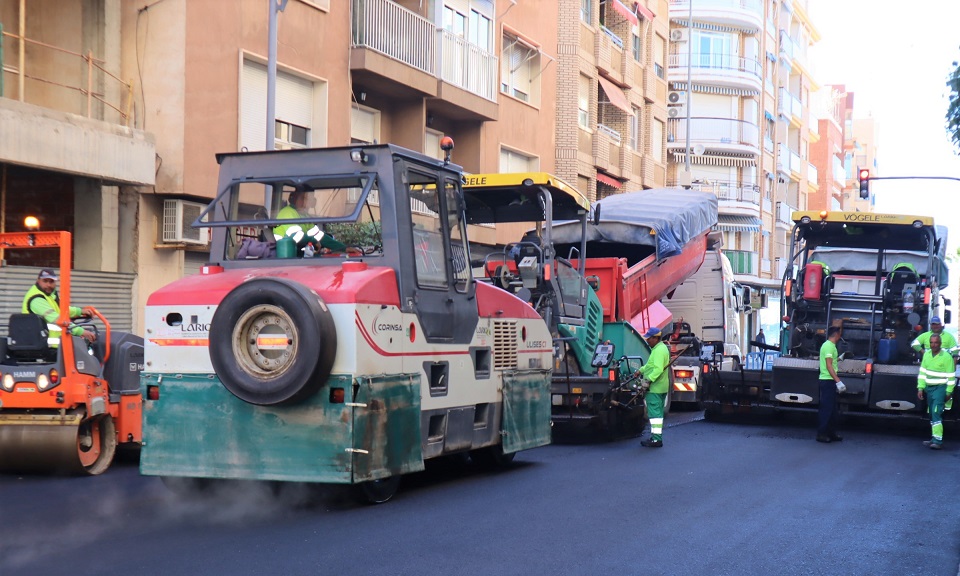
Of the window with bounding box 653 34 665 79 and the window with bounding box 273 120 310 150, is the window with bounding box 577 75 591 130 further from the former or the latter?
the window with bounding box 273 120 310 150

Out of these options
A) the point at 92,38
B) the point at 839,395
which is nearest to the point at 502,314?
the point at 839,395

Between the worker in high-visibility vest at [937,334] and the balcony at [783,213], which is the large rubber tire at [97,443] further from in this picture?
the balcony at [783,213]

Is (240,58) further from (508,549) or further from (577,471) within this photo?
(508,549)

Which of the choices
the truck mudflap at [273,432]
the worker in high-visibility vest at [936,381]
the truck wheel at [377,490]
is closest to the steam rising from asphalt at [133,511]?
the truck wheel at [377,490]

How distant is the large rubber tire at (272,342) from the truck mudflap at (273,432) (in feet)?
0.77

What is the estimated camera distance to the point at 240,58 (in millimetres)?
18547

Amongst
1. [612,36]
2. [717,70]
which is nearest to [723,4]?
[717,70]

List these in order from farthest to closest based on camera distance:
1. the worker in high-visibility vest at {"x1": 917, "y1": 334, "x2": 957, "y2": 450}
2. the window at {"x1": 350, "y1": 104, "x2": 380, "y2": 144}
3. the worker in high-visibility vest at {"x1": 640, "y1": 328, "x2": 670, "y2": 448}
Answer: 1. the window at {"x1": 350, "y1": 104, "x2": 380, "y2": 144}
2. the worker in high-visibility vest at {"x1": 917, "y1": 334, "x2": 957, "y2": 450}
3. the worker in high-visibility vest at {"x1": 640, "y1": 328, "x2": 670, "y2": 448}

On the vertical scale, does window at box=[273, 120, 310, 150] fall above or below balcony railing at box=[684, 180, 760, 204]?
below

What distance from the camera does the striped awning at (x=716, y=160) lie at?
5365 cm

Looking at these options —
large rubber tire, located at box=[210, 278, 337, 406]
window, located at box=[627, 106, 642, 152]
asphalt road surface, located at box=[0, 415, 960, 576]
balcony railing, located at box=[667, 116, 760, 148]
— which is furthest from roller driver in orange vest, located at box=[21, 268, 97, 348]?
balcony railing, located at box=[667, 116, 760, 148]

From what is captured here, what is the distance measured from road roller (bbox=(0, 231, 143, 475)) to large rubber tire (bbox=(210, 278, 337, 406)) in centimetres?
305

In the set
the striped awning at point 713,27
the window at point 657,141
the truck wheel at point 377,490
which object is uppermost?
the striped awning at point 713,27

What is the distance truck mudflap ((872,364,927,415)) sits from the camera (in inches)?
612
